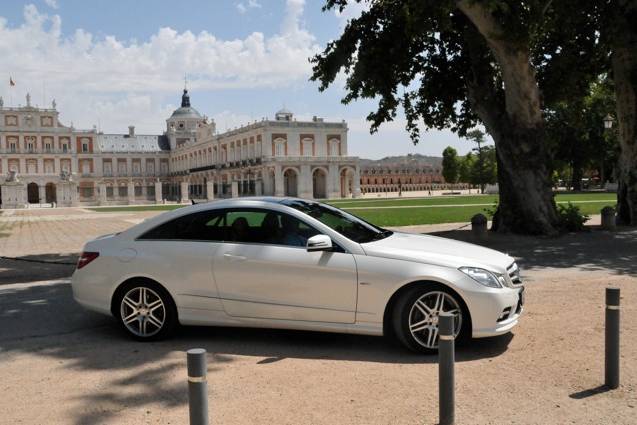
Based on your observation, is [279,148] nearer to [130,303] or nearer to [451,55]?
[451,55]

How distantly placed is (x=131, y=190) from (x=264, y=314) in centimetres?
8039

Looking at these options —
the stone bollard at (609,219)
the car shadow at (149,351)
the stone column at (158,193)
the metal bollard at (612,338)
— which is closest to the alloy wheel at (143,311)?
the car shadow at (149,351)

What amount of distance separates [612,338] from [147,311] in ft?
13.3

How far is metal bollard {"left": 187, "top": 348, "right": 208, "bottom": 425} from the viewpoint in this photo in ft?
8.89

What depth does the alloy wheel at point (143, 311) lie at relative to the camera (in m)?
5.56

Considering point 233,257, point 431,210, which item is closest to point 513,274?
point 233,257

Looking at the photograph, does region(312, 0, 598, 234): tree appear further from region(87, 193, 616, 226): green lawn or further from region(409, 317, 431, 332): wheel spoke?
region(409, 317, 431, 332): wheel spoke

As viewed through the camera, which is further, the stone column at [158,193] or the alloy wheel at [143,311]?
the stone column at [158,193]

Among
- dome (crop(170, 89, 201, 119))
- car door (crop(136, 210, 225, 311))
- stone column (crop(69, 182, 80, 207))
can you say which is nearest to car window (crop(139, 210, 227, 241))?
car door (crop(136, 210, 225, 311))

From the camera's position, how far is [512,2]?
1295 cm

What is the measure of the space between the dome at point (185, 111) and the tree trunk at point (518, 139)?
11304 centimetres

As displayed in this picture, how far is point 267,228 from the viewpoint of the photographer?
18.2 ft

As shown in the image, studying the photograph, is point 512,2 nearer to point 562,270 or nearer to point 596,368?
point 562,270

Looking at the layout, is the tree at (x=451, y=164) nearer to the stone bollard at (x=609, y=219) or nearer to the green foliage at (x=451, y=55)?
the green foliage at (x=451, y=55)
